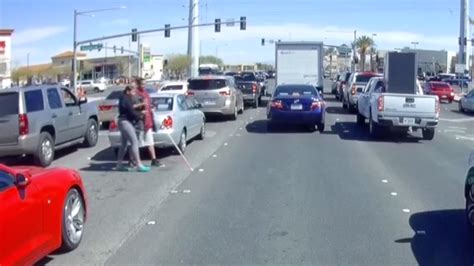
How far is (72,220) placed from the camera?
287 inches

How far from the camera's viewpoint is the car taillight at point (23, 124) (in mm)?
13586

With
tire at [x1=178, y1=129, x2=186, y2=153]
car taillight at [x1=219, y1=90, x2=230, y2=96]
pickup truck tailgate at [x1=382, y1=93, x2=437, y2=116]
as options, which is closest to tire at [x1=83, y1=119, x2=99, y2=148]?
tire at [x1=178, y1=129, x2=186, y2=153]

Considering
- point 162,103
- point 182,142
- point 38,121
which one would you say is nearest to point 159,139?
point 182,142

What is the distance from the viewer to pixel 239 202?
9.75 metres

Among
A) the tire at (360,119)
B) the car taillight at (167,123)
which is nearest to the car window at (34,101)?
the car taillight at (167,123)

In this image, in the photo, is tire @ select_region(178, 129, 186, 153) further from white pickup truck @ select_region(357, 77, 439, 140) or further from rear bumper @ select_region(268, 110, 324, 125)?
white pickup truck @ select_region(357, 77, 439, 140)

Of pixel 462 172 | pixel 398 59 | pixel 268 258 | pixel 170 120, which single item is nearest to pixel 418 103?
pixel 398 59

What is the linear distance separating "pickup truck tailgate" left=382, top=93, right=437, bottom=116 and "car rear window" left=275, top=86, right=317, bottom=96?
358 centimetres

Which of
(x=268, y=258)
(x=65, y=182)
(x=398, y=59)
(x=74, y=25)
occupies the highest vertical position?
(x=74, y=25)

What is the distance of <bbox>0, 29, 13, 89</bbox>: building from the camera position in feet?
207

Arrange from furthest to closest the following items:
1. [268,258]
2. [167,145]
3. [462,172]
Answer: [167,145] < [462,172] < [268,258]

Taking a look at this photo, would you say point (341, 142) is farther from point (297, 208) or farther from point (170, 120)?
point (297, 208)

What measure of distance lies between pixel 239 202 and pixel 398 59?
14.1 metres

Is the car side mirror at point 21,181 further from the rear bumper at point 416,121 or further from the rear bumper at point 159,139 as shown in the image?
the rear bumper at point 416,121
